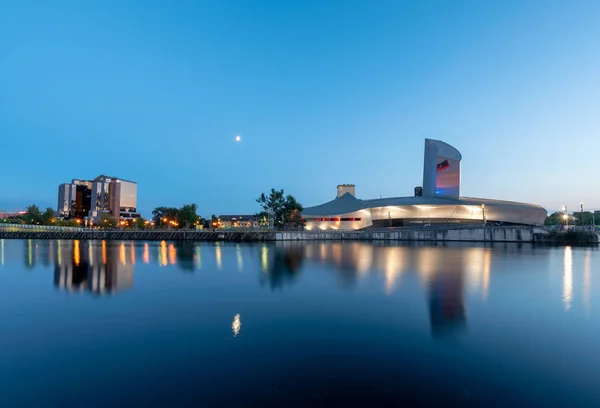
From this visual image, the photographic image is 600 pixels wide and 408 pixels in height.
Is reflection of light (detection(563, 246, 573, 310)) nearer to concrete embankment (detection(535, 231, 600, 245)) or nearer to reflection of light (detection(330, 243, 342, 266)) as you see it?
reflection of light (detection(330, 243, 342, 266))

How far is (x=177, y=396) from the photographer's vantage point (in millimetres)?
6645

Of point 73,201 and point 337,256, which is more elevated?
point 73,201

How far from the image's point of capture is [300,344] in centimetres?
968

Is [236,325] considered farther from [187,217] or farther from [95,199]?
[95,199]

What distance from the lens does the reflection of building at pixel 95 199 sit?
162m

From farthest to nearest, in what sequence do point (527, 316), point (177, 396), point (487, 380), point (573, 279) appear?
point (573, 279) < point (527, 316) < point (487, 380) < point (177, 396)

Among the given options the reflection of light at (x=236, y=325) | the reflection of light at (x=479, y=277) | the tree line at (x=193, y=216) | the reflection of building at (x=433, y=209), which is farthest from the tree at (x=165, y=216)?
the reflection of light at (x=236, y=325)

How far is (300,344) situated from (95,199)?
181 metres

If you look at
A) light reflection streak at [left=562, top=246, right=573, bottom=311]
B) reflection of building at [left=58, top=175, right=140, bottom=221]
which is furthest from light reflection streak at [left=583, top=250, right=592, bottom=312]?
reflection of building at [left=58, top=175, right=140, bottom=221]

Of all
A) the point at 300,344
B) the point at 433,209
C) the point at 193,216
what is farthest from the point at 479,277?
the point at 193,216

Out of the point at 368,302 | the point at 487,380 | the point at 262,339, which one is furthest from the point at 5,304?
the point at 487,380

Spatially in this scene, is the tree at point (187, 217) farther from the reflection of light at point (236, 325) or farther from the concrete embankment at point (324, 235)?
the reflection of light at point (236, 325)

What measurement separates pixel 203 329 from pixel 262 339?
227 cm

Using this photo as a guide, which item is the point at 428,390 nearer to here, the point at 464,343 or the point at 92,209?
the point at 464,343
